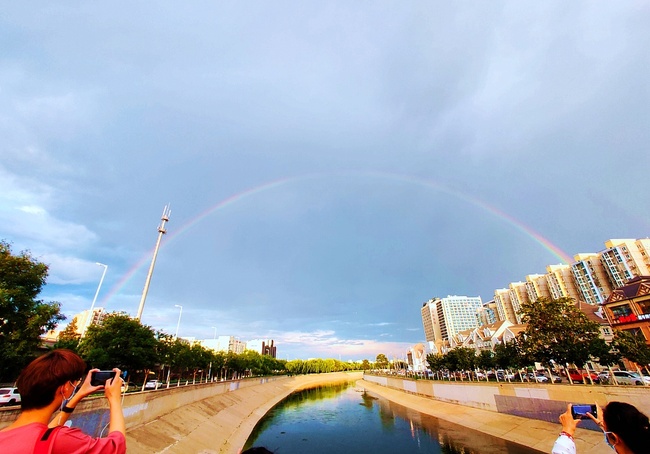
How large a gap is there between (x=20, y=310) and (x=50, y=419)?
27.7 m

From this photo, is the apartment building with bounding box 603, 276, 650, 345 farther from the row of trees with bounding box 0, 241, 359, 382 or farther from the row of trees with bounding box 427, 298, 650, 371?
the row of trees with bounding box 0, 241, 359, 382

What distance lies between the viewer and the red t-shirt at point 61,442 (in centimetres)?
228

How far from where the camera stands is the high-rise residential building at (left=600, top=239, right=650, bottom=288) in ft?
310

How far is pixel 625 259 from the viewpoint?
9812 centimetres

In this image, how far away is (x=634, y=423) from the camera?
346 cm

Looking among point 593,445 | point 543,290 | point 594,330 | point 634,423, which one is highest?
point 543,290

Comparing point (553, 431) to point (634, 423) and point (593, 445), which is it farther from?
point (634, 423)

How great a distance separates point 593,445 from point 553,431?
472cm

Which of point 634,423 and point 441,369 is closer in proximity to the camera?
point 634,423

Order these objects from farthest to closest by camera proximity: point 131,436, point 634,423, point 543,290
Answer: point 543,290
point 131,436
point 634,423

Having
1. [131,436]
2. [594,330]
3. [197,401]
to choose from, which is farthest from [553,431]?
[197,401]

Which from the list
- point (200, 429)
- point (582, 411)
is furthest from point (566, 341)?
point (200, 429)

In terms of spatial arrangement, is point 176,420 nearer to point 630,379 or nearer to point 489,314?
point 630,379

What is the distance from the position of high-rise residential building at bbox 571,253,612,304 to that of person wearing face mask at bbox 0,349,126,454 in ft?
478
